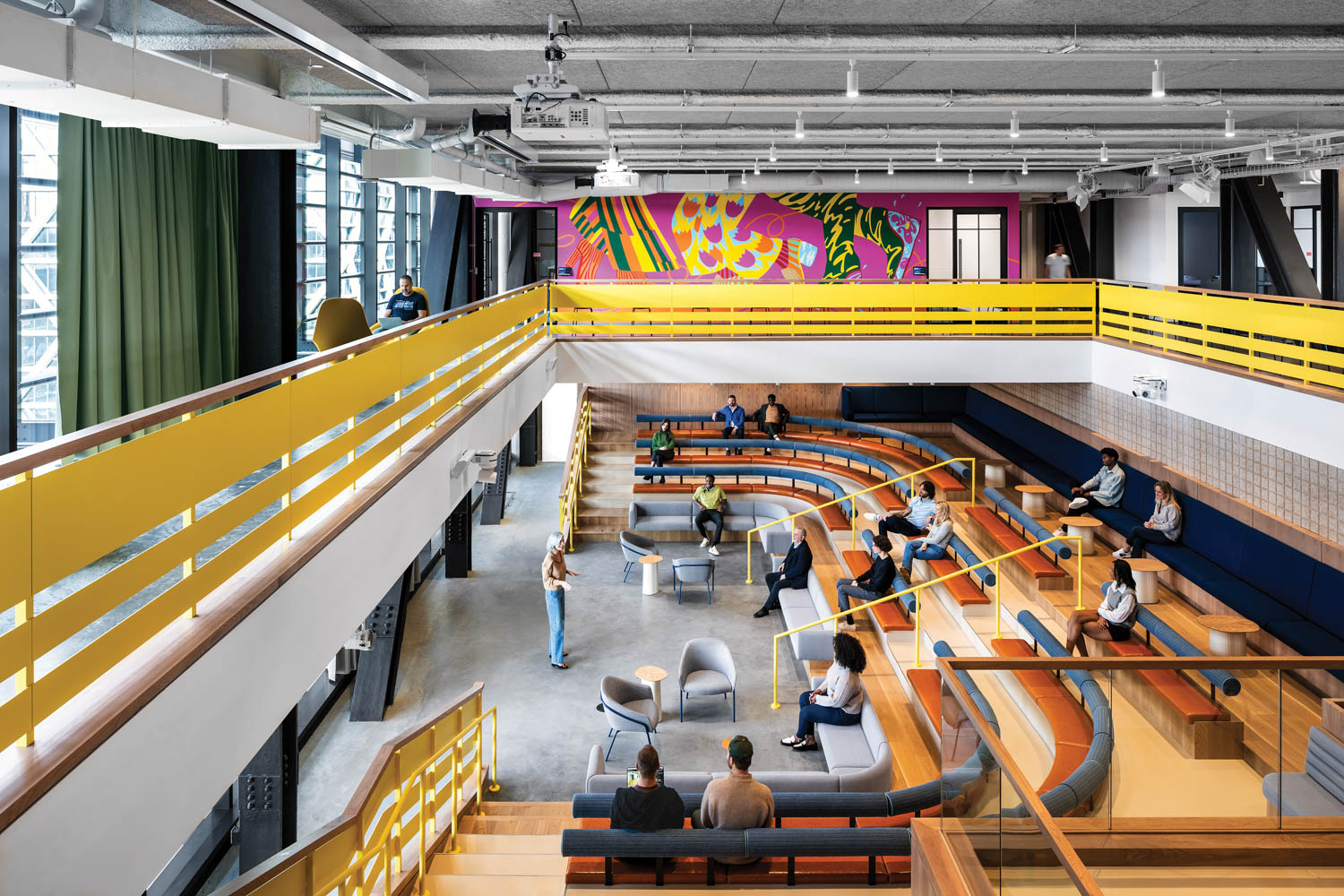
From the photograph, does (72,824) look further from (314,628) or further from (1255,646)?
(1255,646)

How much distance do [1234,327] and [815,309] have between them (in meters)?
6.09

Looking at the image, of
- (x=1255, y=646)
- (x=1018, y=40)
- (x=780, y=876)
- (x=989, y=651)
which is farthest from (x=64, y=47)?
(x=1255, y=646)

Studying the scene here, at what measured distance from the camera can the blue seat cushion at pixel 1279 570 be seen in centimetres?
981

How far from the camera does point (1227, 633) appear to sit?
8.92 m

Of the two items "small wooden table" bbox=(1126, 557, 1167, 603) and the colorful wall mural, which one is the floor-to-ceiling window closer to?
"small wooden table" bbox=(1126, 557, 1167, 603)

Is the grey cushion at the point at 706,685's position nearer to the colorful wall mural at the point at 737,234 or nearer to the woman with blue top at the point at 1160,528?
the woman with blue top at the point at 1160,528

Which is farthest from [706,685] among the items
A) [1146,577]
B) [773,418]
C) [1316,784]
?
[773,418]

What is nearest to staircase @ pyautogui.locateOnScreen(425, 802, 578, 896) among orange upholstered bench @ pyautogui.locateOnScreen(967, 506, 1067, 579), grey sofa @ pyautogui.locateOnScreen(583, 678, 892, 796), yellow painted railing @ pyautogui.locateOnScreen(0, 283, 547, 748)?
grey sofa @ pyautogui.locateOnScreen(583, 678, 892, 796)

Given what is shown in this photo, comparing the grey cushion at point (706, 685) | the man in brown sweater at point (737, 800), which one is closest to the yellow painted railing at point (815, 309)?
the grey cushion at point (706, 685)

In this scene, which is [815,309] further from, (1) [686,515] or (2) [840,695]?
(2) [840,695]

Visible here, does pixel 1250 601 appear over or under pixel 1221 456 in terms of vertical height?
under

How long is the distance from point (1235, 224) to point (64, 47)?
16.7 m

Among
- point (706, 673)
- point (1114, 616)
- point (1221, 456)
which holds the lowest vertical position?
point (706, 673)

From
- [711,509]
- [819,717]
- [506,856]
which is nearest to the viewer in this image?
[506,856]
